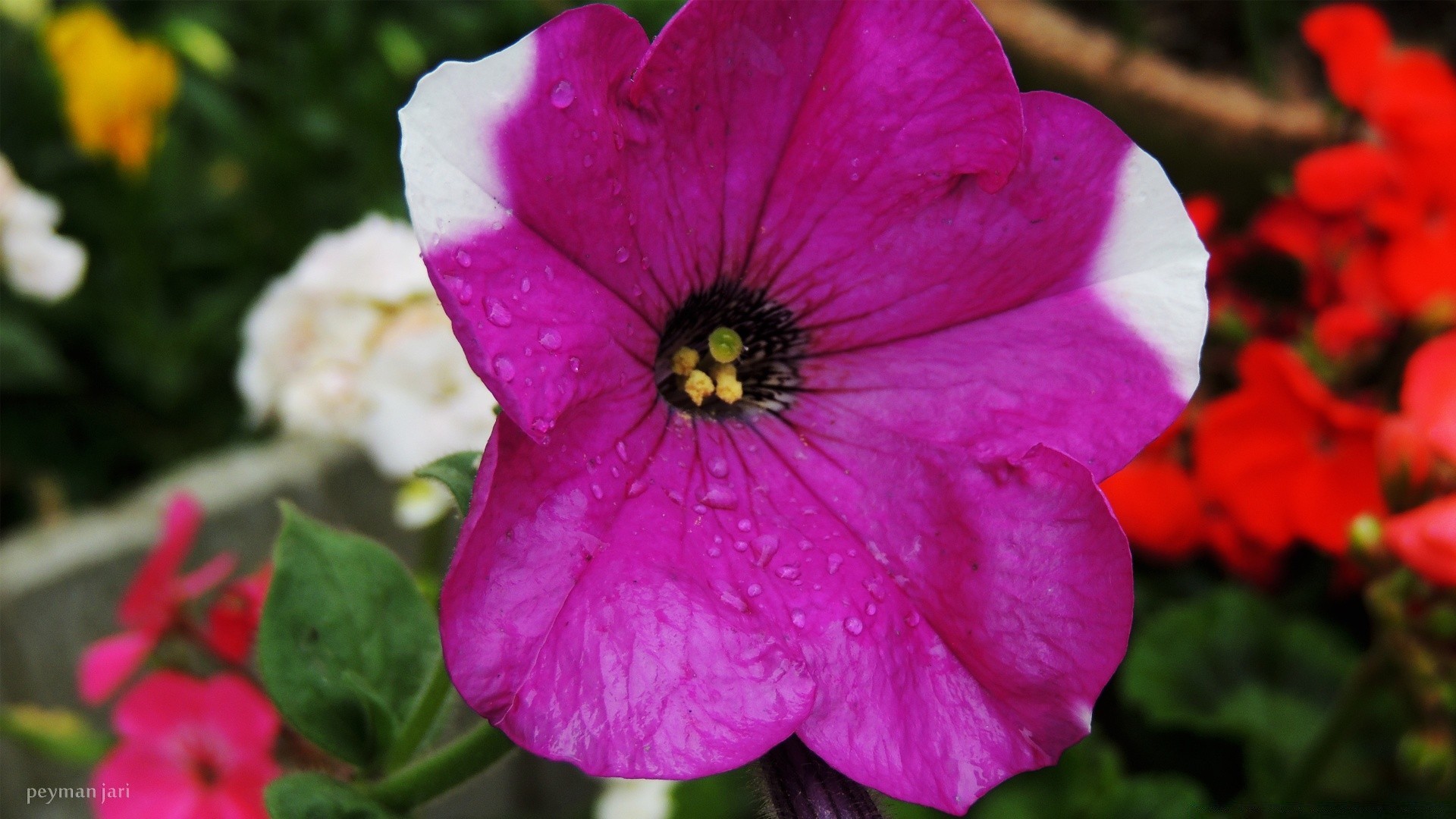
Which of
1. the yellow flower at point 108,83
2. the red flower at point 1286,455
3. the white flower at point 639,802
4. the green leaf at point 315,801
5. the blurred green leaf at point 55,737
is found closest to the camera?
the green leaf at point 315,801

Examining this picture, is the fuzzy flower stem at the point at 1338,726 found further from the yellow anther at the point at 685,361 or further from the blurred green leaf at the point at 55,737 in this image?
the blurred green leaf at the point at 55,737

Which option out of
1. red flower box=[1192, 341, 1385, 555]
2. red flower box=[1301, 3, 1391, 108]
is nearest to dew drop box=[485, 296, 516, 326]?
red flower box=[1192, 341, 1385, 555]

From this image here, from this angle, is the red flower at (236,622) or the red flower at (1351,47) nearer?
the red flower at (236,622)

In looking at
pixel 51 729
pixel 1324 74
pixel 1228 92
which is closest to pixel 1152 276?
pixel 51 729

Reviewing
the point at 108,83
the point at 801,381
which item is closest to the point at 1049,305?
the point at 801,381

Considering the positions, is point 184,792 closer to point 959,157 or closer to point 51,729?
point 51,729

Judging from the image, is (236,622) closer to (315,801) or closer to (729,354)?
(315,801)

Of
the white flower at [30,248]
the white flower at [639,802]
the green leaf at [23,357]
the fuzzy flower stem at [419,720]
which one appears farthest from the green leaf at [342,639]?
the green leaf at [23,357]
